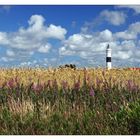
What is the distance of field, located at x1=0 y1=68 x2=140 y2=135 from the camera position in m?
8.23

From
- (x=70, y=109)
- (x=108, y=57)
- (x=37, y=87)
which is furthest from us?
(x=108, y=57)

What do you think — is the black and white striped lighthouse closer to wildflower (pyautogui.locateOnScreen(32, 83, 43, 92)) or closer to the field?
the field

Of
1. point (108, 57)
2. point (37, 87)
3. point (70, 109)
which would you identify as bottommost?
point (70, 109)

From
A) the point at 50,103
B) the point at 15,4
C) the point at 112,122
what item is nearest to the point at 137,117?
the point at 112,122

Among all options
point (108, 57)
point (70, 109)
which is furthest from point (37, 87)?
point (108, 57)

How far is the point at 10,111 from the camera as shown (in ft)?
28.8

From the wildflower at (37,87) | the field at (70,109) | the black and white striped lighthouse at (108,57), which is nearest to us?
the field at (70,109)

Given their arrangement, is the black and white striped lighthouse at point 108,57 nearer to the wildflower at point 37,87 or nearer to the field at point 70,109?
the field at point 70,109

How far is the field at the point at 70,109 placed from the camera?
8.23 metres

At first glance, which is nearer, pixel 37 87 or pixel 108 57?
pixel 37 87

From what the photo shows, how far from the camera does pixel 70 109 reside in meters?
8.93

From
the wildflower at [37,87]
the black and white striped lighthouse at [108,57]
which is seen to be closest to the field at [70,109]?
the wildflower at [37,87]

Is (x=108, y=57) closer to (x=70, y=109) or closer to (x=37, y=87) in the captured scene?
(x=37, y=87)
